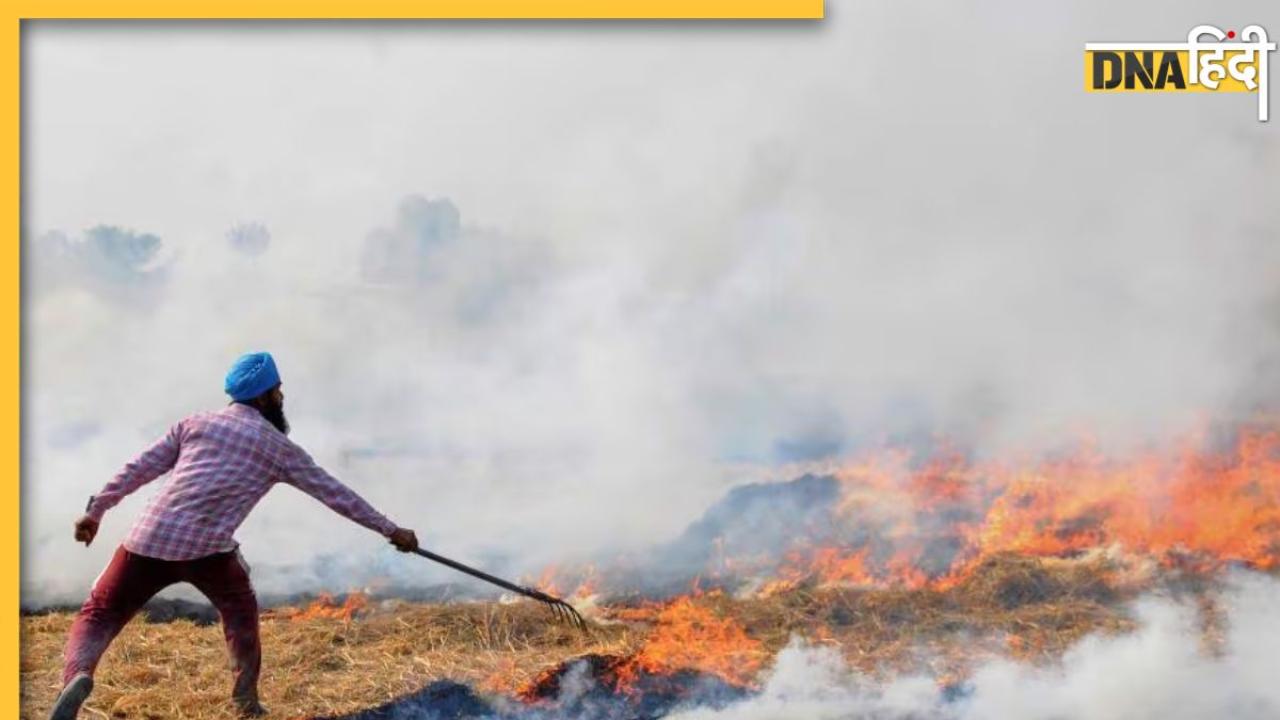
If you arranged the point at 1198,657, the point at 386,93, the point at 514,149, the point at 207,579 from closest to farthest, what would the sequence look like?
1. the point at 207,579
2. the point at 1198,657
3. the point at 386,93
4. the point at 514,149

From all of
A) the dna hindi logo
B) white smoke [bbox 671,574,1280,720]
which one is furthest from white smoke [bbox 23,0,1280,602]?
white smoke [bbox 671,574,1280,720]

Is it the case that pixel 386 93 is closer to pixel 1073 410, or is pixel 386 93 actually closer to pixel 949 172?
pixel 949 172

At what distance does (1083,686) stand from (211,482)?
426cm

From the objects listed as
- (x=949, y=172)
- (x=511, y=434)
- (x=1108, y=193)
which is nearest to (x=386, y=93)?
→ (x=511, y=434)

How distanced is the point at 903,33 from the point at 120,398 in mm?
5610

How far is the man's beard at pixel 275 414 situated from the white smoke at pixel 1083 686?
89.6 inches

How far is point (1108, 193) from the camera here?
7586 mm

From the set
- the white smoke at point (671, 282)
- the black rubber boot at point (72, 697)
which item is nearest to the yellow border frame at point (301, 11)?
the white smoke at point (671, 282)

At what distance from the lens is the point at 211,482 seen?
4.87 m

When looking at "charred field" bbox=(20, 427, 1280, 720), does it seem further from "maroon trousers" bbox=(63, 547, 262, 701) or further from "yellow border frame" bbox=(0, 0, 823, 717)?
"yellow border frame" bbox=(0, 0, 823, 717)

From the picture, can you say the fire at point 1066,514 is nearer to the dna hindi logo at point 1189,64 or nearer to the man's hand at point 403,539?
the dna hindi logo at point 1189,64

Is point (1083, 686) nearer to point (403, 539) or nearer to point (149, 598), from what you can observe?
point (403, 539)

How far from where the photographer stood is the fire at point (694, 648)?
18.4 ft

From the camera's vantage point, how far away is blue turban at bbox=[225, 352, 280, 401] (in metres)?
5.08
